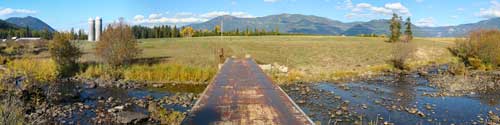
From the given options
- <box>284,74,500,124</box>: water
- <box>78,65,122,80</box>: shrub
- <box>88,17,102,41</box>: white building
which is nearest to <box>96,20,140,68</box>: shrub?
<box>78,65,122,80</box>: shrub

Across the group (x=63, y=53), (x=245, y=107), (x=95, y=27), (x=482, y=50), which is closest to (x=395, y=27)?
(x=482, y=50)

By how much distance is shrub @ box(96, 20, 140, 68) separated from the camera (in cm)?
2647

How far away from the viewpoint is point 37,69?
952 inches

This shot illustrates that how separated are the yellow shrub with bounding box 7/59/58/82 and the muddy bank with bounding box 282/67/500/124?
1276cm

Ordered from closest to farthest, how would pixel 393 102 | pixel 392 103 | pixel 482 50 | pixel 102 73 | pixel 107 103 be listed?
pixel 107 103, pixel 392 103, pixel 393 102, pixel 102 73, pixel 482 50

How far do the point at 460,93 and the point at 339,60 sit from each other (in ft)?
63.7

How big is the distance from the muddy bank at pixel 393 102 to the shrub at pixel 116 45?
1100 centimetres

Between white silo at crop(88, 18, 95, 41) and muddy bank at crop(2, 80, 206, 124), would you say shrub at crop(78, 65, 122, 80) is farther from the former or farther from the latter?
white silo at crop(88, 18, 95, 41)

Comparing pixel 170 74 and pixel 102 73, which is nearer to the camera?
pixel 170 74

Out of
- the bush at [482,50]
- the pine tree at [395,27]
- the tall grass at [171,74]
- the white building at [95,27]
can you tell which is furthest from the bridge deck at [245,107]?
the pine tree at [395,27]

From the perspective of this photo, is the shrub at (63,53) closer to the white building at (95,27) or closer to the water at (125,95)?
the water at (125,95)

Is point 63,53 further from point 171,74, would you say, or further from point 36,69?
point 171,74

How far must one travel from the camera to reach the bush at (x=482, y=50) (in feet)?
114

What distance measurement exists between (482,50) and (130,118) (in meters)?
32.6
